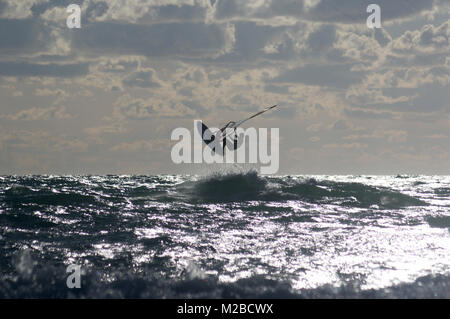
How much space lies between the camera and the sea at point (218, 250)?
11.6 m

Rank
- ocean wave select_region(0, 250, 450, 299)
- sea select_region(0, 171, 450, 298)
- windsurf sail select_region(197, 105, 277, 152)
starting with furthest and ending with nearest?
windsurf sail select_region(197, 105, 277, 152) → sea select_region(0, 171, 450, 298) → ocean wave select_region(0, 250, 450, 299)

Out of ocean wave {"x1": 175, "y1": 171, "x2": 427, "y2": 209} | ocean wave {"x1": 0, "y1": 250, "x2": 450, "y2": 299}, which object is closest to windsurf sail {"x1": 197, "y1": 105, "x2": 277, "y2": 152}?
ocean wave {"x1": 175, "y1": 171, "x2": 427, "y2": 209}

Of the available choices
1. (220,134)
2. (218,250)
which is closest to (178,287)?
(218,250)

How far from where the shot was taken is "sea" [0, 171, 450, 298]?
1158 cm

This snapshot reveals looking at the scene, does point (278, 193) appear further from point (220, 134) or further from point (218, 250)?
point (218, 250)

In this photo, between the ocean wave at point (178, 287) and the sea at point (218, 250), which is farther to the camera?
the sea at point (218, 250)

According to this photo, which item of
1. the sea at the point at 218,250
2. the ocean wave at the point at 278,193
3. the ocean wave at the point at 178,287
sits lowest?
the ocean wave at the point at 178,287

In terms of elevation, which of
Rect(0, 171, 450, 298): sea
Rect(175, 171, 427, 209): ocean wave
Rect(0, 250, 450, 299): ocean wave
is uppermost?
Rect(175, 171, 427, 209): ocean wave

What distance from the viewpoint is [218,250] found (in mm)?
15820

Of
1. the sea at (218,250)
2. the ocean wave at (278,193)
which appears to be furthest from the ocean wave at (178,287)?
the ocean wave at (278,193)

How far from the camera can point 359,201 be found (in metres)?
35.5

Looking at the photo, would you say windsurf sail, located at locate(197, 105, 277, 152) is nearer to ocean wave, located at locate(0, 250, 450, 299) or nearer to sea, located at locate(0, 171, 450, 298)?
sea, located at locate(0, 171, 450, 298)

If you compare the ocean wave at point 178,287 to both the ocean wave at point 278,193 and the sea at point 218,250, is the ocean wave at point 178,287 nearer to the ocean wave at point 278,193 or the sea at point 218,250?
the sea at point 218,250
